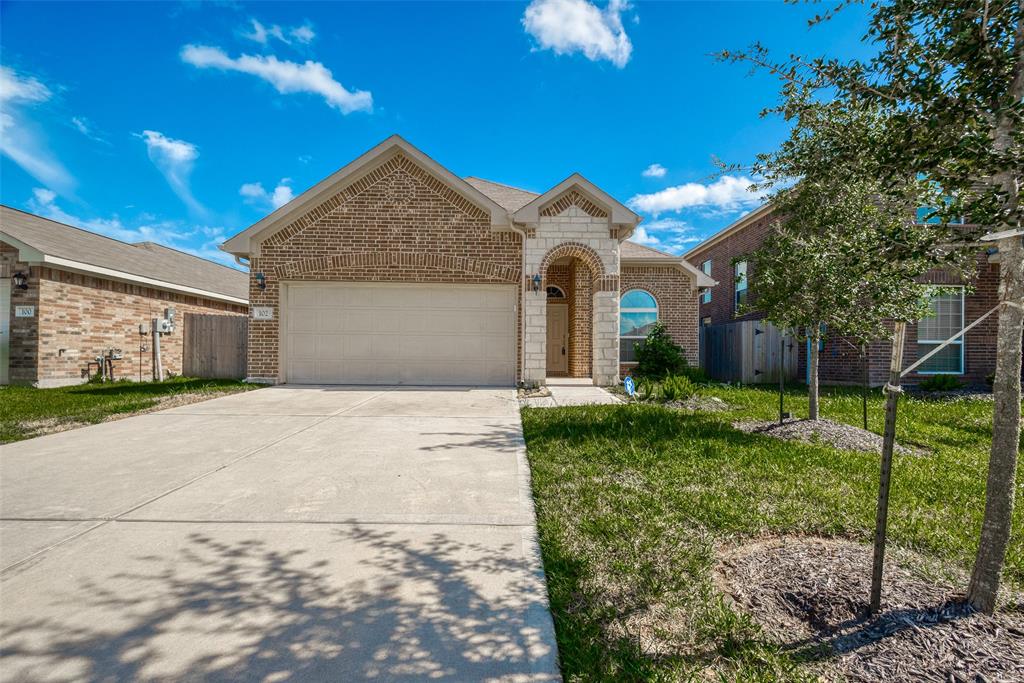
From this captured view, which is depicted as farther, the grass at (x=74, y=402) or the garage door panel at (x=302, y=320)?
the garage door panel at (x=302, y=320)

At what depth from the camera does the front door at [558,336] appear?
569 inches

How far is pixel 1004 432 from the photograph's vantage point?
7.64 ft

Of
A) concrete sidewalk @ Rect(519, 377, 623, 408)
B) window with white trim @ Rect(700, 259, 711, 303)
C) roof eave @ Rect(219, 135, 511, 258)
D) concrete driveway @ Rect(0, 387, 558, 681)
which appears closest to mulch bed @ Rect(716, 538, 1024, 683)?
concrete driveway @ Rect(0, 387, 558, 681)

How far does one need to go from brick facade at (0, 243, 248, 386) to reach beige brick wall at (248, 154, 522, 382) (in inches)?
198

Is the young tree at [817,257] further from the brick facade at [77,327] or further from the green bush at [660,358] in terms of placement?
the brick facade at [77,327]

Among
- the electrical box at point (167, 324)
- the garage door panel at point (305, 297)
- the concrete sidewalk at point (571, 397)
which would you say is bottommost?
the concrete sidewalk at point (571, 397)

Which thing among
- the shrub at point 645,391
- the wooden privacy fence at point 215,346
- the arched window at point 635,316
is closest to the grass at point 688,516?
the shrub at point 645,391

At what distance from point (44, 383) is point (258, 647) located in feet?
45.5

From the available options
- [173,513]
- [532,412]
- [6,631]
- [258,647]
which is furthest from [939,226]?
[532,412]

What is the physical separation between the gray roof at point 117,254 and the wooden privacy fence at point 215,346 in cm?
169

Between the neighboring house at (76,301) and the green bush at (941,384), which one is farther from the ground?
the neighboring house at (76,301)

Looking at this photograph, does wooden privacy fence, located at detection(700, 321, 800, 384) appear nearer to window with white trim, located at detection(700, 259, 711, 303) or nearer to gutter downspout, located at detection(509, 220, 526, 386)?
window with white trim, located at detection(700, 259, 711, 303)

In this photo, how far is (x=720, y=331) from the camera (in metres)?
15.5

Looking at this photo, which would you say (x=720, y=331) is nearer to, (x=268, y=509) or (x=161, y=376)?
(x=268, y=509)
